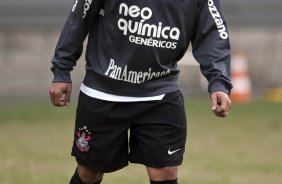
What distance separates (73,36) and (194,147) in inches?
181

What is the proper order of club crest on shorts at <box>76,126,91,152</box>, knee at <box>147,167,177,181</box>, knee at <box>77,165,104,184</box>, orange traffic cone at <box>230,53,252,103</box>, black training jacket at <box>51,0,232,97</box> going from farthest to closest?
orange traffic cone at <box>230,53,252,103</box>, knee at <box>77,165,104,184</box>, club crest on shorts at <box>76,126,91,152</box>, knee at <box>147,167,177,181</box>, black training jacket at <box>51,0,232,97</box>

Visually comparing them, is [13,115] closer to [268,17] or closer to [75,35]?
→ [268,17]

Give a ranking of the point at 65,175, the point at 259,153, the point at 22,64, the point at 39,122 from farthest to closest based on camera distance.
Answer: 1. the point at 22,64
2. the point at 39,122
3. the point at 259,153
4. the point at 65,175

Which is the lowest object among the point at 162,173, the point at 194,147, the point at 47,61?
the point at 47,61

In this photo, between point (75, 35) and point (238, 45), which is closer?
point (75, 35)

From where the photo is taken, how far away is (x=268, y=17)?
49.0 feet

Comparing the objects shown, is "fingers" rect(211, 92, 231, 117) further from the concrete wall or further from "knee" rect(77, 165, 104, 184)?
the concrete wall

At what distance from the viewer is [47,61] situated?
47.3 ft

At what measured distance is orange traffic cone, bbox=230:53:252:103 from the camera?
1383 cm

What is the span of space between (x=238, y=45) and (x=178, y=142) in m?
8.99

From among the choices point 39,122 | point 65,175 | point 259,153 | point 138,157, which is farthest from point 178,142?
point 39,122

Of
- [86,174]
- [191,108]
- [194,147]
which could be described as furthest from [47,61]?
[86,174]

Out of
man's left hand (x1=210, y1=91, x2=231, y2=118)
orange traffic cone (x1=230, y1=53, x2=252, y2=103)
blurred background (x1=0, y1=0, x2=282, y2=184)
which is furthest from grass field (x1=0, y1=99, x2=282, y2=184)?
man's left hand (x1=210, y1=91, x2=231, y2=118)

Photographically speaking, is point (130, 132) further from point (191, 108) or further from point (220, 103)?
point (191, 108)
